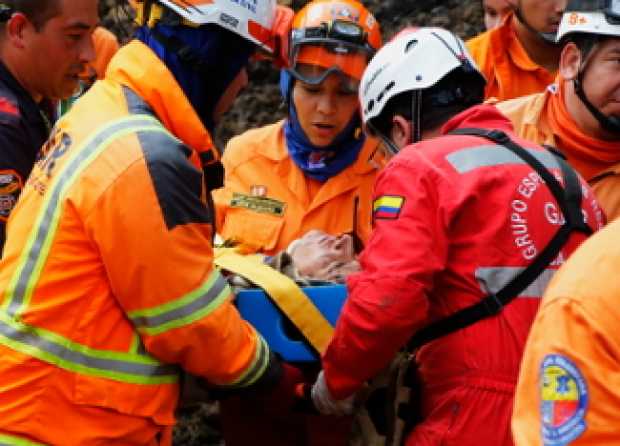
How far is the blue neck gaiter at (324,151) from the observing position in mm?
4621

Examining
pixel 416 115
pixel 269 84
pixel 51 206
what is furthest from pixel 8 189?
pixel 269 84

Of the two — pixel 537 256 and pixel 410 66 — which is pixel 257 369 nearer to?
pixel 537 256

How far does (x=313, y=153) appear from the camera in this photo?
4.67m

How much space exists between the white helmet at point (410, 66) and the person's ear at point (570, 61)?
1.42 ft

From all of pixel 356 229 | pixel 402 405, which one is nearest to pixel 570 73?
pixel 356 229

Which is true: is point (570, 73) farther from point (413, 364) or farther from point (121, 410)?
point (121, 410)

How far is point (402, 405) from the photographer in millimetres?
3316

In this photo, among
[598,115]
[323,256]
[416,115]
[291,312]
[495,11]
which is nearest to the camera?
[416,115]

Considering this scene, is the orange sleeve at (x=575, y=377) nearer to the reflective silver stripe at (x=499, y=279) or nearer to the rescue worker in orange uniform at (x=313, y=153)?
the reflective silver stripe at (x=499, y=279)

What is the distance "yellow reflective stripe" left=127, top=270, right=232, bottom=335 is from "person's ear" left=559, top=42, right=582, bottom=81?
1633mm

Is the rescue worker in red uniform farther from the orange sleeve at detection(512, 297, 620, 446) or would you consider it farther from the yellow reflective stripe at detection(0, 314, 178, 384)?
the orange sleeve at detection(512, 297, 620, 446)

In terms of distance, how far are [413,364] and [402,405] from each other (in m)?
0.13

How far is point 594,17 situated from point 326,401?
1.59m

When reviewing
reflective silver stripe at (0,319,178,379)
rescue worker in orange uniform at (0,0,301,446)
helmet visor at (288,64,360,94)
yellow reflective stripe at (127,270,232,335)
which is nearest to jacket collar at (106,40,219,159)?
rescue worker in orange uniform at (0,0,301,446)
